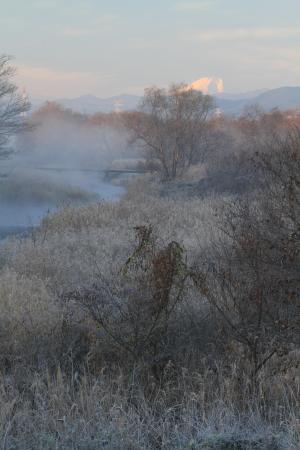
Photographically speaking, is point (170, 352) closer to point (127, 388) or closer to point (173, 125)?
point (127, 388)

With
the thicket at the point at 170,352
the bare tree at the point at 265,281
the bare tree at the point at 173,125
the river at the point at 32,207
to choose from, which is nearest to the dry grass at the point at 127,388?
the thicket at the point at 170,352

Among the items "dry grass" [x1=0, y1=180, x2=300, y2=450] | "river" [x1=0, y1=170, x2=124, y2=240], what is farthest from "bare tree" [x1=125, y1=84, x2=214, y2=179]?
"dry grass" [x1=0, y1=180, x2=300, y2=450]

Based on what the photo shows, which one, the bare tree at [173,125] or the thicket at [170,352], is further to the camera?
the bare tree at [173,125]

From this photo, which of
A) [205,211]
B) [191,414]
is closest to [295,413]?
[191,414]

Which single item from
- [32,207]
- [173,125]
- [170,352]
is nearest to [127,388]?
[170,352]

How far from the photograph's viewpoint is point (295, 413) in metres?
4.95

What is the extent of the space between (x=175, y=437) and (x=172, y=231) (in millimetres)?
10365

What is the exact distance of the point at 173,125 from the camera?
1506 inches

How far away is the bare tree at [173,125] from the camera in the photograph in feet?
125

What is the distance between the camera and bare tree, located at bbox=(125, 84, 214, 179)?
38.0 m

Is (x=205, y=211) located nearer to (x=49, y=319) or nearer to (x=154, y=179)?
(x=49, y=319)

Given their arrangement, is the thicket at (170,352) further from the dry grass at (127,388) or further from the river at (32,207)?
the river at (32,207)

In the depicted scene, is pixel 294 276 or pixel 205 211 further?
pixel 205 211

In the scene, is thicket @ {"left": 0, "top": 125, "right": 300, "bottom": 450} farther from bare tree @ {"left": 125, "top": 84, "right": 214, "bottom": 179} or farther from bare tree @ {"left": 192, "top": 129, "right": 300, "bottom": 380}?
bare tree @ {"left": 125, "top": 84, "right": 214, "bottom": 179}
